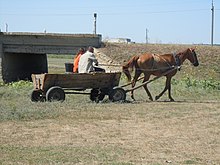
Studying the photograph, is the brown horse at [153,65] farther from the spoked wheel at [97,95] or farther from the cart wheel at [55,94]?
the cart wheel at [55,94]

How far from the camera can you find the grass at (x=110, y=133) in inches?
333

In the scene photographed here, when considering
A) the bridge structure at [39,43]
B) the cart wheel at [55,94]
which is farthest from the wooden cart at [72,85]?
the bridge structure at [39,43]

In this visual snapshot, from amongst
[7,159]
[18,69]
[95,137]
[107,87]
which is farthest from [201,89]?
[18,69]

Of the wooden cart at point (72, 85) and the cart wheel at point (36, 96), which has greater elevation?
the wooden cart at point (72, 85)

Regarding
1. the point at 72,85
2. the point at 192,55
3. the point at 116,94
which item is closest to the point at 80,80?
the point at 72,85

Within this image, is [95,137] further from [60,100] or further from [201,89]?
[201,89]

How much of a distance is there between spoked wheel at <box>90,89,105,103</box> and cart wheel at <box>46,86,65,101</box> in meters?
1.62

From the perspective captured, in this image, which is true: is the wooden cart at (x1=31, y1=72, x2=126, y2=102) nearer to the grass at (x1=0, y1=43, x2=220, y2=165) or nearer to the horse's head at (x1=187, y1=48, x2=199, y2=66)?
the grass at (x1=0, y1=43, x2=220, y2=165)

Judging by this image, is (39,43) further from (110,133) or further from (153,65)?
(110,133)

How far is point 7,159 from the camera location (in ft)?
26.7

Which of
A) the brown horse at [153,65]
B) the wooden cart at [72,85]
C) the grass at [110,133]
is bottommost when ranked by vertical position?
the grass at [110,133]

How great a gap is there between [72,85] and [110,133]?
6.03m

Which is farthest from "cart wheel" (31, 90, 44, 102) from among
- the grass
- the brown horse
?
the brown horse

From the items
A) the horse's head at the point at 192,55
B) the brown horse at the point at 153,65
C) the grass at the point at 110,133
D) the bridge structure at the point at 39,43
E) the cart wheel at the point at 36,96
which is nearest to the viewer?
the grass at the point at 110,133
